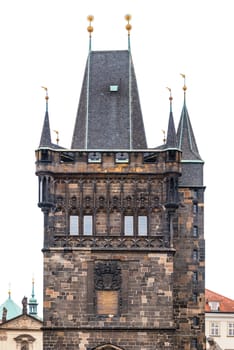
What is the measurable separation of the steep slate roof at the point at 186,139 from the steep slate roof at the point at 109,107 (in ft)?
9.97

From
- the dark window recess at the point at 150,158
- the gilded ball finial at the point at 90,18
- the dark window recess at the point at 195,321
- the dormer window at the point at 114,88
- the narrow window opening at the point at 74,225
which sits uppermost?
the gilded ball finial at the point at 90,18

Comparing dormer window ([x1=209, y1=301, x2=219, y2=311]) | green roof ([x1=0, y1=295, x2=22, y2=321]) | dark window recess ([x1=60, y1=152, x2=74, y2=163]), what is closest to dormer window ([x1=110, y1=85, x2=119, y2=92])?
dark window recess ([x1=60, y1=152, x2=74, y2=163])

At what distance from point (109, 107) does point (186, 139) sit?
15.3 ft

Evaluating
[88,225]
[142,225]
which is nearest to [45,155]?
[88,225]

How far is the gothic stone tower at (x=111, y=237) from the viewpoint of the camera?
184 feet

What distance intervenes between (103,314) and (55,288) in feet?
7.45

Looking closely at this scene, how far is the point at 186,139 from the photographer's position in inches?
2454

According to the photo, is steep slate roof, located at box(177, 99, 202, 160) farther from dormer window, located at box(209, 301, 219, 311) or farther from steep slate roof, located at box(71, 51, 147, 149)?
dormer window, located at box(209, 301, 219, 311)

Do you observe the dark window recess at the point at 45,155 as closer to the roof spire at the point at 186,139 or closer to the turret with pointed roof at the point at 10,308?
the roof spire at the point at 186,139

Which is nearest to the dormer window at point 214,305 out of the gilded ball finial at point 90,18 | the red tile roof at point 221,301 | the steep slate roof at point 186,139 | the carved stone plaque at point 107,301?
the red tile roof at point 221,301

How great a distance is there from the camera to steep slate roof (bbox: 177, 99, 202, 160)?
61.6 metres

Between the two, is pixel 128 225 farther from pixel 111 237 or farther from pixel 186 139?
pixel 186 139

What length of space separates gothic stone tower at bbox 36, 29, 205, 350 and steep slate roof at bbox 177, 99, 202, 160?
124 inches

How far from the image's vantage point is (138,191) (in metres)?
57.3
